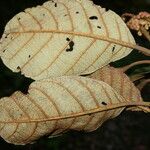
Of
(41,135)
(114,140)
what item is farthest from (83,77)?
(114,140)

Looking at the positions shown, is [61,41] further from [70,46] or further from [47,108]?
[47,108]

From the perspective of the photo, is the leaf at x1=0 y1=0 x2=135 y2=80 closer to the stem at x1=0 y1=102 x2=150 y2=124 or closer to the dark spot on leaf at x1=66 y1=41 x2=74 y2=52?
the dark spot on leaf at x1=66 y1=41 x2=74 y2=52

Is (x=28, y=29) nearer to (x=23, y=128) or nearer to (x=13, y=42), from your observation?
(x=13, y=42)

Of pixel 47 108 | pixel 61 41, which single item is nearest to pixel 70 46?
pixel 61 41

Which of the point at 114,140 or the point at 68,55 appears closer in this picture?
the point at 68,55

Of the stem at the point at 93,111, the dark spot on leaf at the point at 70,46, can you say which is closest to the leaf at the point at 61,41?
the dark spot on leaf at the point at 70,46

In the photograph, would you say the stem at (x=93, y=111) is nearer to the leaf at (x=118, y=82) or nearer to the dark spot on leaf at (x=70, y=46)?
the leaf at (x=118, y=82)
